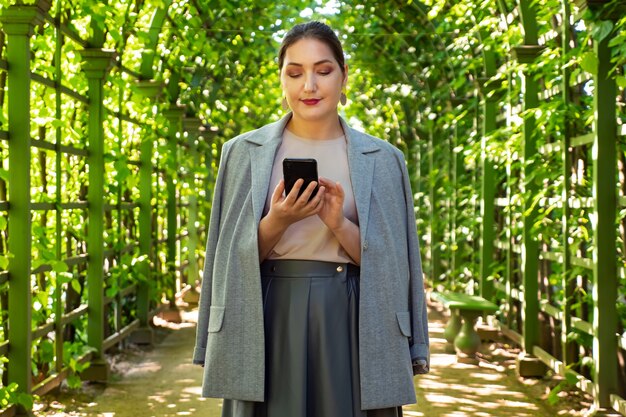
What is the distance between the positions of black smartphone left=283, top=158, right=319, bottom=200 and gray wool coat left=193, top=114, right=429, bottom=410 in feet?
0.56

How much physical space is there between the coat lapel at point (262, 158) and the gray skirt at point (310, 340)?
16cm

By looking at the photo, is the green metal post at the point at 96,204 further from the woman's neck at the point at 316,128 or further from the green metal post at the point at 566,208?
the woman's neck at the point at 316,128

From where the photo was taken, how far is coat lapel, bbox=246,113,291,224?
241cm

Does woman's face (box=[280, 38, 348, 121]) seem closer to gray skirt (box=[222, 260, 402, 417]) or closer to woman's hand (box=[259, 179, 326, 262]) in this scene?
woman's hand (box=[259, 179, 326, 262])

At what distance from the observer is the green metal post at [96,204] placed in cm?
657

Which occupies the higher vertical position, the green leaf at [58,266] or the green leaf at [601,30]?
the green leaf at [601,30]

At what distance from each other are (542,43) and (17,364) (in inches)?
170

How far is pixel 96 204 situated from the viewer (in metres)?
6.69

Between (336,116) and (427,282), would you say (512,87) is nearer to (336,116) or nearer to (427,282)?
(336,116)

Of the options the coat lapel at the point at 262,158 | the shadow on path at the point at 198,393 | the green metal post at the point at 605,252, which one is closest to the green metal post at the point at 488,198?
the shadow on path at the point at 198,393

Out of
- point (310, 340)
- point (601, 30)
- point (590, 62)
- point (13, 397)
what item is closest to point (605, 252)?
point (590, 62)

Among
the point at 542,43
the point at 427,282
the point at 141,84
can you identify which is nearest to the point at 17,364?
the point at 141,84

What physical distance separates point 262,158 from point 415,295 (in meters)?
0.52

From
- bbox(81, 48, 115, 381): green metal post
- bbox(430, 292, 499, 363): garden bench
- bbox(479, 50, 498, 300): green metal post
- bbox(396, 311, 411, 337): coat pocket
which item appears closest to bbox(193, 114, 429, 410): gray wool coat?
bbox(396, 311, 411, 337): coat pocket
